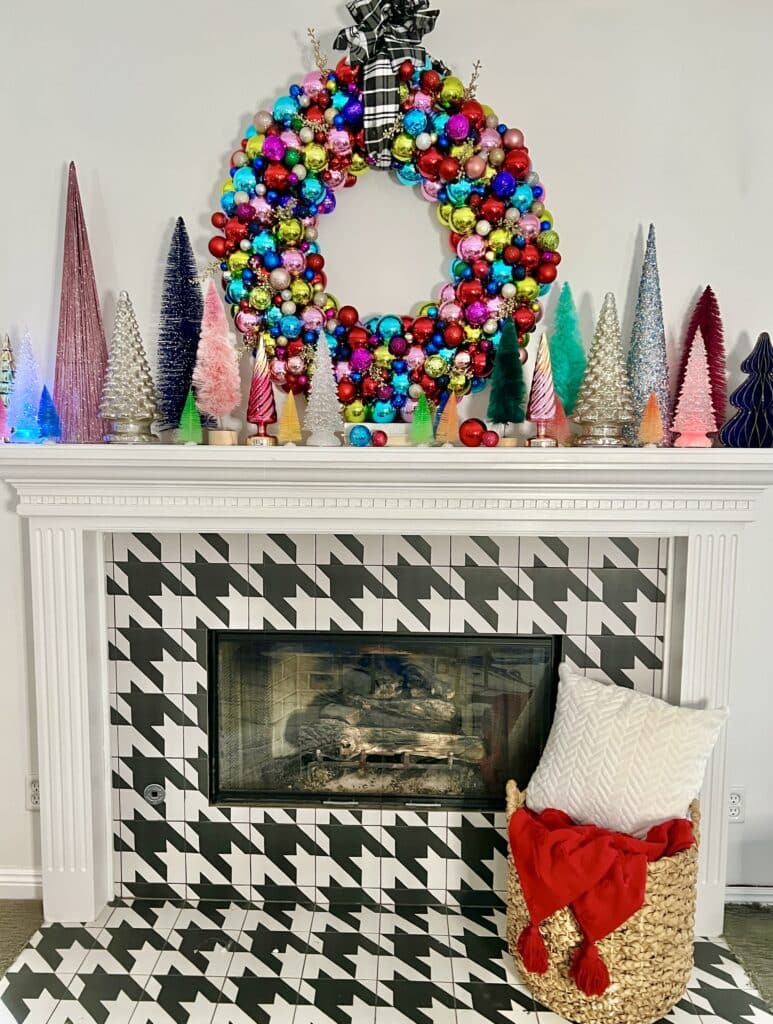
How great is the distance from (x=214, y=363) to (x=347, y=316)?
36 cm

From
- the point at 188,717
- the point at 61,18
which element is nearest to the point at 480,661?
the point at 188,717

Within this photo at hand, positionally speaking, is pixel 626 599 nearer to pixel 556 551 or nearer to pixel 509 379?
pixel 556 551

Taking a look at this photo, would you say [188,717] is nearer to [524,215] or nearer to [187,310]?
[187,310]

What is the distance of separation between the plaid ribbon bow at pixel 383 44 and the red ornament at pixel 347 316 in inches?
17.3

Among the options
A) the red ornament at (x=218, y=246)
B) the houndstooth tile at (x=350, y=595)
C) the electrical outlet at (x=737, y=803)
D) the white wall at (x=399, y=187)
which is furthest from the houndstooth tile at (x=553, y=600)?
the red ornament at (x=218, y=246)

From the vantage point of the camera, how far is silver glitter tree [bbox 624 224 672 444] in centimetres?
212

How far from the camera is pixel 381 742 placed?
2.46 metres

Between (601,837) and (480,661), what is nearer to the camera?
(601,837)

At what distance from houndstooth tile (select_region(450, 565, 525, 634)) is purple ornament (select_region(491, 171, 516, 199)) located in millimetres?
974

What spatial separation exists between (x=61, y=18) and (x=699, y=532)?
211 centimetres

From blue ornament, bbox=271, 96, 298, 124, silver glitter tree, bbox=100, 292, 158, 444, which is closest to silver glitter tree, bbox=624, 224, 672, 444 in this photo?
blue ornament, bbox=271, 96, 298, 124

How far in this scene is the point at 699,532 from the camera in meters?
2.14

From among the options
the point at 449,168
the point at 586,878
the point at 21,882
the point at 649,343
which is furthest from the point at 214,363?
the point at 21,882

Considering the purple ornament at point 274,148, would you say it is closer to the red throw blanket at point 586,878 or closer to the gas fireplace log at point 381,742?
the gas fireplace log at point 381,742
